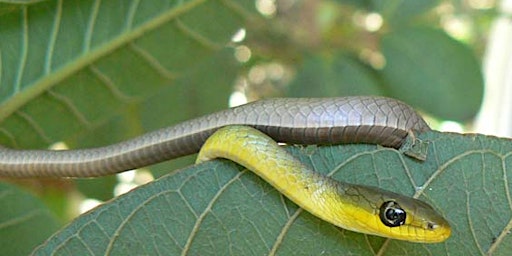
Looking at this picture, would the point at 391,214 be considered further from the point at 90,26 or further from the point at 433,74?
the point at 433,74

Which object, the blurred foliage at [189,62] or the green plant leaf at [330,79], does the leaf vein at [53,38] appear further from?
the green plant leaf at [330,79]

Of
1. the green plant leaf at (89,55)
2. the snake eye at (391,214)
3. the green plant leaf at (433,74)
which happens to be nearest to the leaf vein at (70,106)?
the green plant leaf at (89,55)

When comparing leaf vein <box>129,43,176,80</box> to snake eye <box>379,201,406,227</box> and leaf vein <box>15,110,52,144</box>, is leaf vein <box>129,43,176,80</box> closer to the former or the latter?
leaf vein <box>15,110,52,144</box>

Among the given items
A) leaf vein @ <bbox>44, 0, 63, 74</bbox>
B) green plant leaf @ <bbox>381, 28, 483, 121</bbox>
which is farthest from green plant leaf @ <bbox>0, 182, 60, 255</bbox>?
green plant leaf @ <bbox>381, 28, 483, 121</bbox>

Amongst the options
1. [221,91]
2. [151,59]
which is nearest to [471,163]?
[151,59]

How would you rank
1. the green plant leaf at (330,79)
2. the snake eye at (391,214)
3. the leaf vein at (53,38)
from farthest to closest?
the green plant leaf at (330,79) → the leaf vein at (53,38) → the snake eye at (391,214)

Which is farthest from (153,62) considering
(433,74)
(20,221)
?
(433,74)

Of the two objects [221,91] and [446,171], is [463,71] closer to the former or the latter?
[221,91]

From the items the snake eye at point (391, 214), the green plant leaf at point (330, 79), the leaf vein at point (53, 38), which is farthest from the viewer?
the green plant leaf at point (330, 79)
